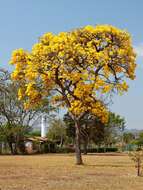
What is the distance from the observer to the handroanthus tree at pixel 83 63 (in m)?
30.1

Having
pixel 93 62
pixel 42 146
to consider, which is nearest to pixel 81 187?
pixel 93 62

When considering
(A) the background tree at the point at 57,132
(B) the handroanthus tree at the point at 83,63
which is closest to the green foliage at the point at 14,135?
(A) the background tree at the point at 57,132

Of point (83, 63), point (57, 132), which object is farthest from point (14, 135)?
point (83, 63)

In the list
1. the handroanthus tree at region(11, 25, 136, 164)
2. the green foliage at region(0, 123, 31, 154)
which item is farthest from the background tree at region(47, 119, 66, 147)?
the handroanthus tree at region(11, 25, 136, 164)

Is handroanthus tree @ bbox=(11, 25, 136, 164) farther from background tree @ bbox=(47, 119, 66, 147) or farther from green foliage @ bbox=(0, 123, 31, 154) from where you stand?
background tree @ bbox=(47, 119, 66, 147)

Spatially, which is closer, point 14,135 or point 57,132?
point 14,135

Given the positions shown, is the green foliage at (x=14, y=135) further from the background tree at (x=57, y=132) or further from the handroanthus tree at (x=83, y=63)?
the handroanthus tree at (x=83, y=63)

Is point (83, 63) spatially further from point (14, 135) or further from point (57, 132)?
point (57, 132)

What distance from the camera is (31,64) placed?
31344 millimetres

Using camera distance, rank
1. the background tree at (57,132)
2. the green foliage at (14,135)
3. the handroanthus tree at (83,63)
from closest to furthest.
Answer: the handroanthus tree at (83,63) < the green foliage at (14,135) < the background tree at (57,132)

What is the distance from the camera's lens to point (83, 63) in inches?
1203

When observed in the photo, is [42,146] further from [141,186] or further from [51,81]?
[141,186]

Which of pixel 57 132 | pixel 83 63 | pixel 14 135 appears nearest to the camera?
pixel 83 63

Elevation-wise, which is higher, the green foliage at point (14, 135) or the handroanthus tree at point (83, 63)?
the handroanthus tree at point (83, 63)
